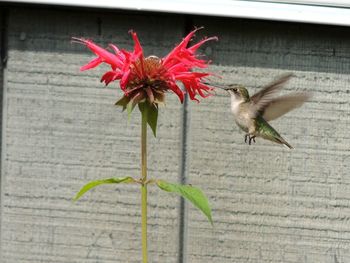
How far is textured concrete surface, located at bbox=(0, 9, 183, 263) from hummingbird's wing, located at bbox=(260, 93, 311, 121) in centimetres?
51

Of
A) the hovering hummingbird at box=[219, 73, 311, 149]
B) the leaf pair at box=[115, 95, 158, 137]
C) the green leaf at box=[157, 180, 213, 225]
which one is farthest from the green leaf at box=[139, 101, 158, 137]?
the hovering hummingbird at box=[219, 73, 311, 149]

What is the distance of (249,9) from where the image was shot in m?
2.13

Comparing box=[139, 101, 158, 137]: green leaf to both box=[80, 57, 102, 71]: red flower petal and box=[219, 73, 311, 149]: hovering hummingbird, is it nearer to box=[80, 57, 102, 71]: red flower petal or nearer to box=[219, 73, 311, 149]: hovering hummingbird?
box=[80, 57, 102, 71]: red flower petal

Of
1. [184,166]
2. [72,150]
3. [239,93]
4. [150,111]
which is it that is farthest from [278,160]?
[150,111]

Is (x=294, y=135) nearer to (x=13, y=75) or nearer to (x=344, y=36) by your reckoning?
(x=344, y=36)

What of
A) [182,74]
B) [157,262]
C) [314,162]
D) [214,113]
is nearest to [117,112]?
[214,113]

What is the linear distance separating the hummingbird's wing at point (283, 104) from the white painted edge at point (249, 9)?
1.49 ft

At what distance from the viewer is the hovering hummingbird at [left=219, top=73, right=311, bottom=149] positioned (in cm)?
172

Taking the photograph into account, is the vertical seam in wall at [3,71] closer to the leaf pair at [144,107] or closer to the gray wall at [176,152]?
the gray wall at [176,152]

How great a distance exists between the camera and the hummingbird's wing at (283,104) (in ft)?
5.57

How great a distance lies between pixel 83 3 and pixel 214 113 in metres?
0.56

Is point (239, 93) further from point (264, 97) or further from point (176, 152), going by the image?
point (176, 152)

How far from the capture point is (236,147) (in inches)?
89.3

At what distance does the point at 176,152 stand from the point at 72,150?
0.36 metres
